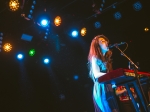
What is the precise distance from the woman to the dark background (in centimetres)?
358

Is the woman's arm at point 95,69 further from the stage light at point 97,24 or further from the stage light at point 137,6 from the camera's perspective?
the stage light at point 97,24

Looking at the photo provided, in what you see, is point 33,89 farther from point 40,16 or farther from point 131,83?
point 131,83

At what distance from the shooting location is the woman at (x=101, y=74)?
246 centimetres

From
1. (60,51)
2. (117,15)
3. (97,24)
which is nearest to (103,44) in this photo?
(117,15)

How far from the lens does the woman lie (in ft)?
8.08

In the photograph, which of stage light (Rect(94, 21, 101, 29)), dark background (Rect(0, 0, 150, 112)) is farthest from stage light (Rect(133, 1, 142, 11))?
stage light (Rect(94, 21, 101, 29))

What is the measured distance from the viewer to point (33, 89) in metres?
8.27

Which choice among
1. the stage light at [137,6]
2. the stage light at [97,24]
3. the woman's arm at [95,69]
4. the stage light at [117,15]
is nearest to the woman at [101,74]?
the woman's arm at [95,69]

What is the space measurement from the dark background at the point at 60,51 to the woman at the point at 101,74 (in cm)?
358

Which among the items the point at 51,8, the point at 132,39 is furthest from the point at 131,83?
the point at 132,39

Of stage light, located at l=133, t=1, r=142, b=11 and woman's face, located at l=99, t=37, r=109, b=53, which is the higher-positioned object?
stage light, located at l=133, t=1, r=142, b=11

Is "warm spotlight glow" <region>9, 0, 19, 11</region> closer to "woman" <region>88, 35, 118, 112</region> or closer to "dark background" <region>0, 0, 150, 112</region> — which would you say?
"dark background" <region>0, 0, 150, 112</region>

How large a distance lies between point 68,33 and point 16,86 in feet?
9.73

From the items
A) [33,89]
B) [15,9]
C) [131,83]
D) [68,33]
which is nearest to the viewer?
[131,83]
